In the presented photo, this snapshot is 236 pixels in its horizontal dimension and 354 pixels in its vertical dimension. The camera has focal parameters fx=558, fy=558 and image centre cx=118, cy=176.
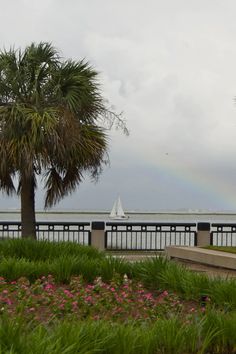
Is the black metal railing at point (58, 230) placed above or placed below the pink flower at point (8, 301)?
below

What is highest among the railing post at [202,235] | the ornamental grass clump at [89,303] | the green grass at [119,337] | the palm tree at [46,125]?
the palm tree at [46,125]

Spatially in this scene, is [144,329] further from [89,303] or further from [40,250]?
[40,250]

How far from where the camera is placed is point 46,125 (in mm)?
14641

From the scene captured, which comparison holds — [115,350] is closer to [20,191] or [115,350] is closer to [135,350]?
[135,350]

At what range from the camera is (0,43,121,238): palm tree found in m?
14.9

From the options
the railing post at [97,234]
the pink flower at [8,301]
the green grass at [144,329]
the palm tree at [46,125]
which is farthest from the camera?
the railing post at [97,234]

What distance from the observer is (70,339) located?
4.16m

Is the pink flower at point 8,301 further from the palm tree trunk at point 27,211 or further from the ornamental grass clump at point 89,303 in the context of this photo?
the palm tree trunk at point 27,211

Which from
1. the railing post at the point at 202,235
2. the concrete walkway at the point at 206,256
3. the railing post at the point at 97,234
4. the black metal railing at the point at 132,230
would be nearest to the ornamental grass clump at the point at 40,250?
the concrete walkway at the point at 206,256

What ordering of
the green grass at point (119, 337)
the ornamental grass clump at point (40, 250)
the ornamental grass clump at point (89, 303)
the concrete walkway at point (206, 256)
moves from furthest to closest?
the concrete walkway at point (206, 256)
the ornamental grass clump at point (40, 250)
the ornamental grass clump at point (89, 303)
the green grass at point (119, 337)

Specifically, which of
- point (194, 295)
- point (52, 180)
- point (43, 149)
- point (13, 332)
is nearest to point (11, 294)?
point (194, 295)

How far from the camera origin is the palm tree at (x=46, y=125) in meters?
14.9

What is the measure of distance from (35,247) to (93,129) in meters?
6.98

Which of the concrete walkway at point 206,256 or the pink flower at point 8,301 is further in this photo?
the concrete walkway at point 206,256
